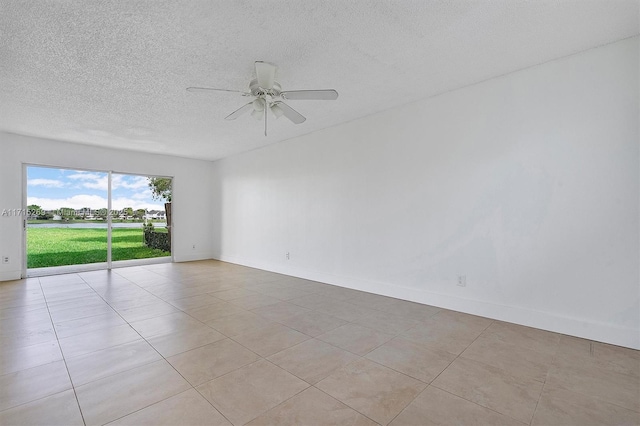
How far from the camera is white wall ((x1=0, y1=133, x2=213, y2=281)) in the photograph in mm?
5102

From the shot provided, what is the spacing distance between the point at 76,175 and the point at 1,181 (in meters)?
1.14

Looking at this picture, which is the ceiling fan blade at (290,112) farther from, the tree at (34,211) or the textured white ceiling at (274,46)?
the tree at (34,211)

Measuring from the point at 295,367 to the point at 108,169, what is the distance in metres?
6.24

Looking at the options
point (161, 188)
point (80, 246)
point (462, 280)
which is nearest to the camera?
point (462, 280)

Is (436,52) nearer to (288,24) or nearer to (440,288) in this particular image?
(288,24)

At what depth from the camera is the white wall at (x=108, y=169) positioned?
510cm

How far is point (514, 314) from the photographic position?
3.06 m

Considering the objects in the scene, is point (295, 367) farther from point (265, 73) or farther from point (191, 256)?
point (191, 256)

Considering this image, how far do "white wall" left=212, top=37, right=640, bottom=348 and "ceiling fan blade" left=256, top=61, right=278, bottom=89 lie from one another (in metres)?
1.48

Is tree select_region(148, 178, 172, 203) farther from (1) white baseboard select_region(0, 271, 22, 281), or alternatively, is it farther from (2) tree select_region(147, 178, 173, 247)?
(1) white baseboard select_region(0, 271, 22, 281)

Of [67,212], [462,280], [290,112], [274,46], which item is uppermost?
[274,46]

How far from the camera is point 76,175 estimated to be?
606 cm

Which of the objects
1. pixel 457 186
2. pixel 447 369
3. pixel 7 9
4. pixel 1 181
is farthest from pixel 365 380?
pixel 1 181

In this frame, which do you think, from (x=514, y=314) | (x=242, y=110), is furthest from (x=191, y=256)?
(x=514, y=314)
